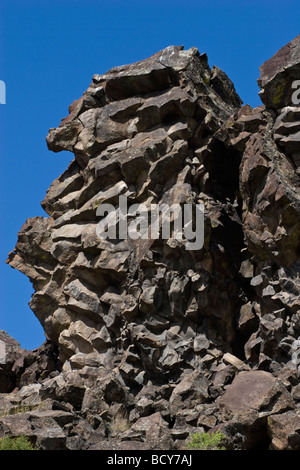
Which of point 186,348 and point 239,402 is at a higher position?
point 186,348

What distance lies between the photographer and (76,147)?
41.0 meters

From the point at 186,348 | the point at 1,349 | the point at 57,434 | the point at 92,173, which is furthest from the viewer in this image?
the point at 1,349

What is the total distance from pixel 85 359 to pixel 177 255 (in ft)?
23.6

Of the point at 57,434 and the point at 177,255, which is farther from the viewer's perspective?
the point at 177,255

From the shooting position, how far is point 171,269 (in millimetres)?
35438

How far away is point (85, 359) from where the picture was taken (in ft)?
121

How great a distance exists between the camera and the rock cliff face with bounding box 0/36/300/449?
3106 centimetres

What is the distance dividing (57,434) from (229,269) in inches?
476

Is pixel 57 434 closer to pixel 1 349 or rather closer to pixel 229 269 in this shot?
pixel 229 269

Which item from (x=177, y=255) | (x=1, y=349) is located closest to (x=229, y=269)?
(x=177, y=255)

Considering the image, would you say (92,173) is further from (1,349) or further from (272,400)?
(272,400)

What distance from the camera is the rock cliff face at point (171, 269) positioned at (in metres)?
31.1
